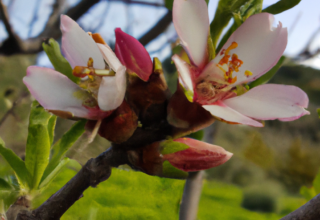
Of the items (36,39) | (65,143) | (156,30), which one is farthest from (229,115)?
(36,39)

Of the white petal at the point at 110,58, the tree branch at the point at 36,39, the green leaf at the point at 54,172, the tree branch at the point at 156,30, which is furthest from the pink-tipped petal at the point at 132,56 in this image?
the tree branch at the point at 36,39

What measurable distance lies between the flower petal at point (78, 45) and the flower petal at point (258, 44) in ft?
0.26

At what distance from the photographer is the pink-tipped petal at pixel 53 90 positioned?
0.51ft

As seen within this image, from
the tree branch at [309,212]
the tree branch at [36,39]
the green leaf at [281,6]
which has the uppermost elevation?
the green leaf at [281,6]

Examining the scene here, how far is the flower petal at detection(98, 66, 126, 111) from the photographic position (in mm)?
138

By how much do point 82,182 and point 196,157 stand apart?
8cm

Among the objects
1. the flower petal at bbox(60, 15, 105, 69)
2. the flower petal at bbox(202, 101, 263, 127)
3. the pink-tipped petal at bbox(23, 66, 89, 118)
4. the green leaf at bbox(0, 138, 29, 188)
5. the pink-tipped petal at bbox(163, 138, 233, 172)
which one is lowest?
the green leaf at bbox(0, 138, 29, 188)

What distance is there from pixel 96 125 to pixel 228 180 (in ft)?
14.7

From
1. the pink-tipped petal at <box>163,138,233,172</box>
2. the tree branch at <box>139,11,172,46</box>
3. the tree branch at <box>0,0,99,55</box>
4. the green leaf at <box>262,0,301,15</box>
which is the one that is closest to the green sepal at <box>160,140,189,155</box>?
the pink-tipped petal at <box>163,138,233,172</box>

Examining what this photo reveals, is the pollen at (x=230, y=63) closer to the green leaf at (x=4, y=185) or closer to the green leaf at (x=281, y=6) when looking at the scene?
the green leaf at (x=281, y=6)

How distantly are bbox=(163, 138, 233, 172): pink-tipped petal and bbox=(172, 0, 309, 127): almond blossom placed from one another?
3 cm

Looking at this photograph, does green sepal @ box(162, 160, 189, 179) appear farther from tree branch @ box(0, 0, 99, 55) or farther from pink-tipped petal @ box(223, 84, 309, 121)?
tree branch @ box(0, 0, 99, 55)

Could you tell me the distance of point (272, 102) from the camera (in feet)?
0.50

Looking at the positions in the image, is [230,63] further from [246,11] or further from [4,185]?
[4,185]
